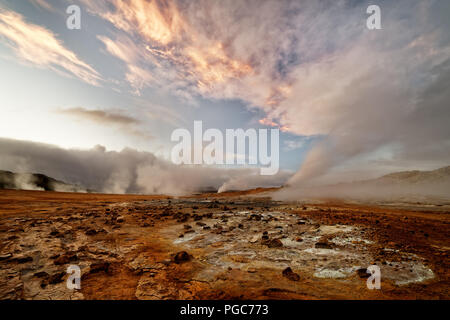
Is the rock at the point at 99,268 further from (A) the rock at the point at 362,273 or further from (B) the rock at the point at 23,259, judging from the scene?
(A) the rock at the point at 362,273

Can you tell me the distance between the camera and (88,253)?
21.8ft

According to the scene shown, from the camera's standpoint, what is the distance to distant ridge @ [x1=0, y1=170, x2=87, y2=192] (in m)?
74.8

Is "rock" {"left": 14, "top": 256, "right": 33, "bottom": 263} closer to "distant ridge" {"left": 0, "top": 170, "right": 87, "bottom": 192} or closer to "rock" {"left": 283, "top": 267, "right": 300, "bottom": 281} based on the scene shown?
"rock" {"left": 283, "top": 267, "right": 300, "bottom": 281}

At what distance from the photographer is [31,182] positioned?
87.9 meters

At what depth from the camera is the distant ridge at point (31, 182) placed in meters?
74.8

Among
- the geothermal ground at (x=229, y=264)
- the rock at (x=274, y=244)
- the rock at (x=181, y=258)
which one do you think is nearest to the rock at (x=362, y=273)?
the geothermal ground at (x=229, y=264)

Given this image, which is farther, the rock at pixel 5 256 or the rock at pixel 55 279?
the rock at pixel 5 256

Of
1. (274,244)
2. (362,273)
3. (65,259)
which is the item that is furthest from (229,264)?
(65,259)

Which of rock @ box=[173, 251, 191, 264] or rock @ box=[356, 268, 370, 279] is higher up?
rock @ box=[356, 268, 370, 279]

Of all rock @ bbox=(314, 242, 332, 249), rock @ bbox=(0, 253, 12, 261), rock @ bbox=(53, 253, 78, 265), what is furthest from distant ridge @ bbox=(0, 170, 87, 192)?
rock @ bbox=(314, 242, 332, 249)

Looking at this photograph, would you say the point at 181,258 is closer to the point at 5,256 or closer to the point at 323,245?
the point at 323,245
